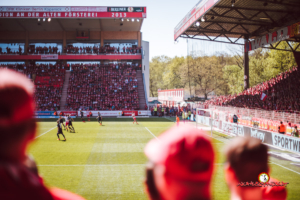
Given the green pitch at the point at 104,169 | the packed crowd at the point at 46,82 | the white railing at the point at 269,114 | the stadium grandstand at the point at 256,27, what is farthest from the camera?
the packed crowd at the point at 46,82

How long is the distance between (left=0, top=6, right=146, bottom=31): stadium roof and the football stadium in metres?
0.20

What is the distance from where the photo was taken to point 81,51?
4822 cm

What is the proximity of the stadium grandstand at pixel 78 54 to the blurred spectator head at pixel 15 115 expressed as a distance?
3901 cm

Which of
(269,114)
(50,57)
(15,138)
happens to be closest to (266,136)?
(269,114)

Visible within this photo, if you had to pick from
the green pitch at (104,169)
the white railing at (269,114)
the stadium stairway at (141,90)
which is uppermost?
the stadium stairway at (141,90)

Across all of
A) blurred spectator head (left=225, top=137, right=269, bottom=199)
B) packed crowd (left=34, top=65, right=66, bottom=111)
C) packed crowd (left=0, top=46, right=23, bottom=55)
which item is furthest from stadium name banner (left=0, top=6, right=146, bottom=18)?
blurred spectator head (left=225, top=137, right=269, bottom=199)

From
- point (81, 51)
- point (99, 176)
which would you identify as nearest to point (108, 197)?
point (99, 176)

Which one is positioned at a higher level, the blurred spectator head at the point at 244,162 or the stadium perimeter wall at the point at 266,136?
the blurred spectator head at the point at 244,162

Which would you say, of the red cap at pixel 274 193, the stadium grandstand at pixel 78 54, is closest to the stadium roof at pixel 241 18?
the stadium grandstand at pixel 78 54

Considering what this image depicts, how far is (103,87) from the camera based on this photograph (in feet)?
144

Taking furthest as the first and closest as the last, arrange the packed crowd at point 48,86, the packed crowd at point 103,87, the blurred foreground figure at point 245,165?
the packed crowd at point 103,87, the packed crowd at point 48,86, the blurred foreground figure at point 245,165

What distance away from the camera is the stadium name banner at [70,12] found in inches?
1650

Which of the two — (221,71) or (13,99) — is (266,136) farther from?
(221,71)

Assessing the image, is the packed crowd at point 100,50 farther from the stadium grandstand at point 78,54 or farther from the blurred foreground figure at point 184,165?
the blurred foreground figure at point 184,165
